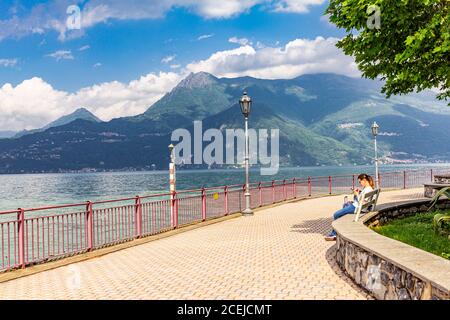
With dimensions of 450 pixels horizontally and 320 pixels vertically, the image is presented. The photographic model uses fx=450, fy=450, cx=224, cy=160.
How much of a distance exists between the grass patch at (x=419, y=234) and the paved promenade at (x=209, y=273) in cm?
148

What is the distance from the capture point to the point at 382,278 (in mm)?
6281

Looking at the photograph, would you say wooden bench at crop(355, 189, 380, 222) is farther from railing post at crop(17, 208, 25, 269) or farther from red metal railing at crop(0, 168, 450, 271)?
railing post at crop(17, 208, 25, 269)

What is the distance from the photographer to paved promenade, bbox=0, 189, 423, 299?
7.16 meters

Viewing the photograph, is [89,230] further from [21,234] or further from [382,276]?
[382,276]

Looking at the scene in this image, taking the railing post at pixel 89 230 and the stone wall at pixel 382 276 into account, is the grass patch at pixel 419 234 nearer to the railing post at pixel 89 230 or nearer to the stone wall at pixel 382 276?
the stone wall at pixel 382 276

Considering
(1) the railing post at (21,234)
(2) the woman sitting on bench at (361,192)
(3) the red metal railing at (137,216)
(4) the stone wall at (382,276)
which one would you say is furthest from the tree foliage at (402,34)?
(1) the railing post at (21,234)

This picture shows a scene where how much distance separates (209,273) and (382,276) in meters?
3.41

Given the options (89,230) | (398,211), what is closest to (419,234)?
(398,211)

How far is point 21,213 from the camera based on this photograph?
9953mm

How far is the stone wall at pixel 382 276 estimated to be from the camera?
5.06 m

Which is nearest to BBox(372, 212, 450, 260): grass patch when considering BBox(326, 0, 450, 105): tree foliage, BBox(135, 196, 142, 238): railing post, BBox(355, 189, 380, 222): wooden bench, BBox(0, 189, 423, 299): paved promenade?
BBox(355, 189, 380, 222): wooden bench
